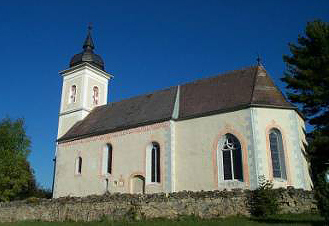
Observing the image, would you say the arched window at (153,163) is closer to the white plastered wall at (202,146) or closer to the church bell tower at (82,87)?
Result: the white plastered wall at (202,146)

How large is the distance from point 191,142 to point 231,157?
2972mm

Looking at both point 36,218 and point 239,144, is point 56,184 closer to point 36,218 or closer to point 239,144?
point 36,218

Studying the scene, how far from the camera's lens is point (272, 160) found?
2134 cm

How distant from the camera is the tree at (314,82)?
2170 centimetres

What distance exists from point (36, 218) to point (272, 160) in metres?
14.5

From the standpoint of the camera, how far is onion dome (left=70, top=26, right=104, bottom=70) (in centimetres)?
3484

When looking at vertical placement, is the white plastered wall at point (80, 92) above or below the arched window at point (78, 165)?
above

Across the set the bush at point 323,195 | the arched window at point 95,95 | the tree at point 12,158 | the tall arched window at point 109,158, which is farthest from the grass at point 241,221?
the arched window at point 95,95

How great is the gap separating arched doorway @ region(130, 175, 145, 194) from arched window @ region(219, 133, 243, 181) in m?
6.12

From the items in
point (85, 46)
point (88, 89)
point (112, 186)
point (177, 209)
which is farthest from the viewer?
point (85, 46)

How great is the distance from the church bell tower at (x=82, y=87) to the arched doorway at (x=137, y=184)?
1004 cm

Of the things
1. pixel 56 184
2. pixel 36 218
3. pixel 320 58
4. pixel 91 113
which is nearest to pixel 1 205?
pixel 36 218

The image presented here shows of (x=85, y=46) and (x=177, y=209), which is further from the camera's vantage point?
(x=85, y=46)

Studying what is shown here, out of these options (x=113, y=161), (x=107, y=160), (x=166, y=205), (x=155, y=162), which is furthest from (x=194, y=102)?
(x=166, y=205)
